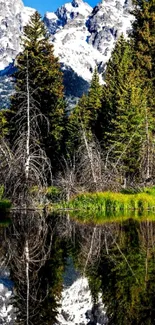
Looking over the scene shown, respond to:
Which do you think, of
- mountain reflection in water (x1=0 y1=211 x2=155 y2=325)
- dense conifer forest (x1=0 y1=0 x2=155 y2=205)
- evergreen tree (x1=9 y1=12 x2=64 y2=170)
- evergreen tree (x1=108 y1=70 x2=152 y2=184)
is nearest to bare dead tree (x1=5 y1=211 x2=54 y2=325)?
mountain reflection in water (x1=0 y1=211 x2=155 y2=325)

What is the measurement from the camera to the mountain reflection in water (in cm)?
701

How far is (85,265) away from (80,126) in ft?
88.0

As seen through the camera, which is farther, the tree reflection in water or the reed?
the reed

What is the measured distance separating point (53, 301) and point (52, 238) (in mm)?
6070

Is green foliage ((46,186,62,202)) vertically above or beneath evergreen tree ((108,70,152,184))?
beneath

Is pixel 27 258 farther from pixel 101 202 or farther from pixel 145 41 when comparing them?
pixel 145 41

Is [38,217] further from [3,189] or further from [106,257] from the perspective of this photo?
[106,257]

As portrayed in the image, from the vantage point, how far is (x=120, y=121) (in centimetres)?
3341

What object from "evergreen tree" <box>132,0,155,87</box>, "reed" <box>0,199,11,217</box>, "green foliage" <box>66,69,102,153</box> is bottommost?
"reed" <box>0,199,11,217</box>

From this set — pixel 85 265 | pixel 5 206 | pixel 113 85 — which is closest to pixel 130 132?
pixel 113 85

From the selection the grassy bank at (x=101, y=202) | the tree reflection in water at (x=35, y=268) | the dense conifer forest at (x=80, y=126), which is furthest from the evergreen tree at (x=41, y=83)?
the tree reflection in water at (x=35, y=268)

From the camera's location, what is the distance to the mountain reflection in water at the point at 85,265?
7008 mm

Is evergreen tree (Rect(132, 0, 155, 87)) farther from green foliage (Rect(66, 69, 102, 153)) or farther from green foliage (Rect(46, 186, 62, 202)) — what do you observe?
green foliage (Rect(46, 186, 62, 202))

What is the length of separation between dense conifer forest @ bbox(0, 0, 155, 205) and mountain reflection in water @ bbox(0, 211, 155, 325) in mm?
5709
